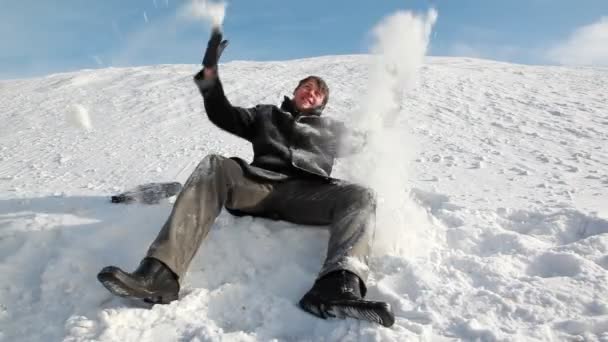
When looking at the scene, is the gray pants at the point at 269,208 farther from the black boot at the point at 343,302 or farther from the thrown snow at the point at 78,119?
the thrown snow at the point at 78,119

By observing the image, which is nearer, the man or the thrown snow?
the man

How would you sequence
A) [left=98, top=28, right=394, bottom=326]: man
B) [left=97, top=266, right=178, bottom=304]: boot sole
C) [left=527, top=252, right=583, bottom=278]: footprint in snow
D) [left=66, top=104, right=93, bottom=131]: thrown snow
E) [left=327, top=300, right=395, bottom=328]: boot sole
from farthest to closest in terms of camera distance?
[left=66, top=104, right=93, bottom=131]: thrown snow, [left=527, top=252, right=583, bottom=278]: footprint in snow, [left=98, top=28, right=394, bottom=326]: man, [left=97, top=266, right=178, bottom=304]: boot sole, [left=327, top=300, right=395, bottom=328]: boot sole

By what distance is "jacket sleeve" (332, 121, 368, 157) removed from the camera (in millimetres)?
3301

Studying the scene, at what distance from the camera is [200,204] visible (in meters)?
2.40

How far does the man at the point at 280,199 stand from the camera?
2043mm

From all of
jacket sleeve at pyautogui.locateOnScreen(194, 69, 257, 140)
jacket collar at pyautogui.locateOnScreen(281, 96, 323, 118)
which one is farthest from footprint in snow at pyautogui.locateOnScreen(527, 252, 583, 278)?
jacket sleeve at pyautogui.locateOnScreen(194, 69, 257, 140)

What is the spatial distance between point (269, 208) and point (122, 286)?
1097 millimetres

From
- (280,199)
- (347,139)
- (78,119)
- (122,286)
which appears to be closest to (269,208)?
A: (280,199)

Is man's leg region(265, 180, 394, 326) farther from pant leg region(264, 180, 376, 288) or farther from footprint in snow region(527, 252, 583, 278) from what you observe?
footprint in snow region(527, 252, 583, 278)

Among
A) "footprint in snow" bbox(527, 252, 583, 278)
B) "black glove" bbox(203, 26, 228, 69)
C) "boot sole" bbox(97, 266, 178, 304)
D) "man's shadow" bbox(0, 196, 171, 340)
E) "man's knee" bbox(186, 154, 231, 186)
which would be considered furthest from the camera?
"black glove" bbox(203, 26, 228, 69)

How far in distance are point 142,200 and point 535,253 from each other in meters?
2.83

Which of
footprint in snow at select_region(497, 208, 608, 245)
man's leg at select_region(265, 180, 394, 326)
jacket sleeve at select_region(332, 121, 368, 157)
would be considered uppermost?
jacket sleeve at select_region(332, 121, 368, 157)

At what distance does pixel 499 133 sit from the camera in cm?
642

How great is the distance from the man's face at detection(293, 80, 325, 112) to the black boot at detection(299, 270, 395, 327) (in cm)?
150
